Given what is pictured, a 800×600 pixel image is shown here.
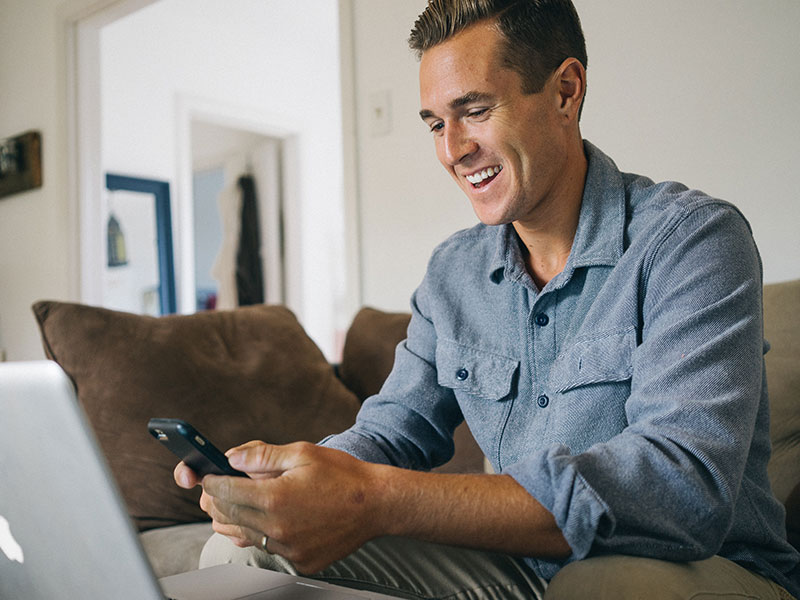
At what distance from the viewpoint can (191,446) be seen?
0.65 m

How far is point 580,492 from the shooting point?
28.8 inches

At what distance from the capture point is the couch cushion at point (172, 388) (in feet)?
5.39

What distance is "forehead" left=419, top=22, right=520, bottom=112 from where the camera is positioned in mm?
1094

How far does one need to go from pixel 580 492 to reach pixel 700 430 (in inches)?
5.6

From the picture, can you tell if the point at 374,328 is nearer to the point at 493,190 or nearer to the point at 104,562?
the point at 493,190

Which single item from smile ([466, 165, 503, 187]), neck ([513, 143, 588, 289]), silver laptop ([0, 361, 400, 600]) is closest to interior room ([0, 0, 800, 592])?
neck ([513, 143, 588, 289])

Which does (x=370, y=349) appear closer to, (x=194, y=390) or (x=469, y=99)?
(x=194, y=390)

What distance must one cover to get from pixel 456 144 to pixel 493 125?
2.6 inches

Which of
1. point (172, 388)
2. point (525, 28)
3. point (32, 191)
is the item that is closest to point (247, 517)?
point (525, 28)

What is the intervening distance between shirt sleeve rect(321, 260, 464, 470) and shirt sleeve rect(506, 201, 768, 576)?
0.37 meters

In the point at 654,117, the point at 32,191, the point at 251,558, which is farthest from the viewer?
the point at 32,191

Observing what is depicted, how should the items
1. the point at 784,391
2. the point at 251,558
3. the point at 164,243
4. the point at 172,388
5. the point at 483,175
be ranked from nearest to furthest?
the point at 251,558 → the point at 483,175 → the point at 784,391 → the point at 172,388 → the point at 164,243

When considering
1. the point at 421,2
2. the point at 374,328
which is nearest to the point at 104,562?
the point at 374,328

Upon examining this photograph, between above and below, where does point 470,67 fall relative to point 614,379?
above
